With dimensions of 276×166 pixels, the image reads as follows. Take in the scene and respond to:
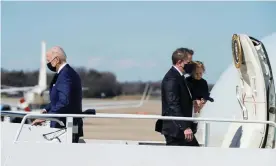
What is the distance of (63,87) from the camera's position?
21.8 ft

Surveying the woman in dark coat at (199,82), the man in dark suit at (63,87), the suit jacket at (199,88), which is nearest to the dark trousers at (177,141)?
Answer: the suit jacket at (199,88)

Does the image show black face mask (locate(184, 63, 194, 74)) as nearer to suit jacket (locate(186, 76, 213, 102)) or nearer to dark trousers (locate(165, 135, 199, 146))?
suit jacket (locate(186, 76, 213, 102))

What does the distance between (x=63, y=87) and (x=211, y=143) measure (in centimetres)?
228

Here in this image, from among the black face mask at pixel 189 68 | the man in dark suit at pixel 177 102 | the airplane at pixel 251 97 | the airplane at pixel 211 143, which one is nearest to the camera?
the airplane at pixel 211 143

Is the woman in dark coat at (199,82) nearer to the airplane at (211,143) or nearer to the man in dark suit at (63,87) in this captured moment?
the airplane at (211,143)

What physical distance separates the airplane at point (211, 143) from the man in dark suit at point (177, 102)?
36cm

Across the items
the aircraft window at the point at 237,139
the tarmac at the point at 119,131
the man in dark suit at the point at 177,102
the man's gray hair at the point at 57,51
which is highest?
the man's gray hair at the point at 57,51

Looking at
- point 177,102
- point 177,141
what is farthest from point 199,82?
point 177,141

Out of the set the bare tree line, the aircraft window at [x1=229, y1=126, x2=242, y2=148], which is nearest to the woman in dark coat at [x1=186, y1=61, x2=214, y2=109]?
the aircraft window at [x1=229, y1=126, x2=242, y2=148]

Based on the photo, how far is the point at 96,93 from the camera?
6888cm

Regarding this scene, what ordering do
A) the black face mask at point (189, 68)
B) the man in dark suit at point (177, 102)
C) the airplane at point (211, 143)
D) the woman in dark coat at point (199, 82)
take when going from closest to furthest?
the airplane at point (211, 143) < the man in dark suit at point (177, 102) < the black face mask at point (189, 68) < the woman in dark coat at point (199, 82)

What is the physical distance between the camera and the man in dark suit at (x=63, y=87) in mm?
6629

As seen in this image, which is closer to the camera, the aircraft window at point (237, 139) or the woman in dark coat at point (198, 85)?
the aircraft window at point (237, 139)

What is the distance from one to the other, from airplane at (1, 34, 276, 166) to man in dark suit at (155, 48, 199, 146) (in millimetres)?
360
